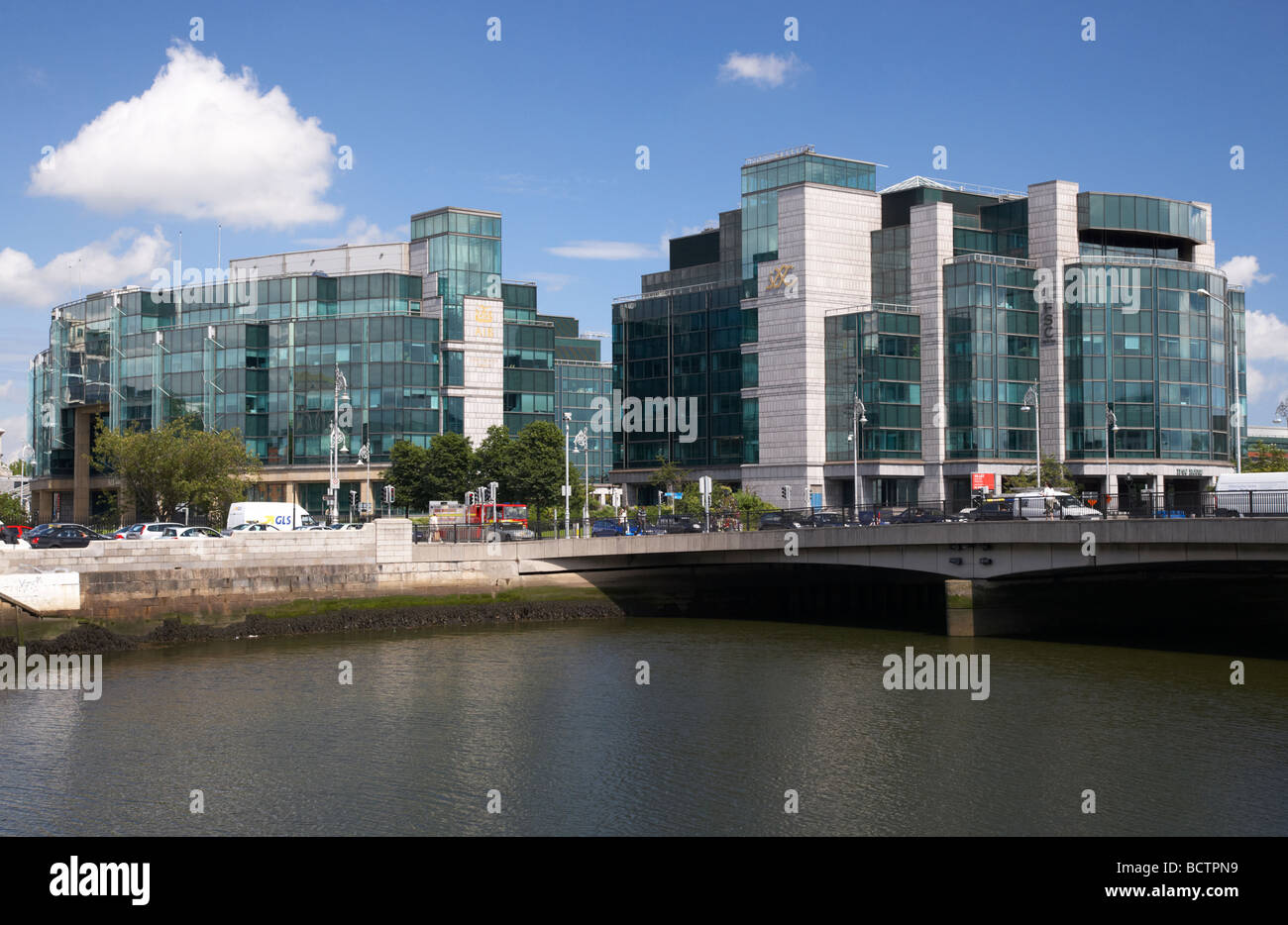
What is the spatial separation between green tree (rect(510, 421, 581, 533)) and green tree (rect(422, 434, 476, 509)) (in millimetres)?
4182

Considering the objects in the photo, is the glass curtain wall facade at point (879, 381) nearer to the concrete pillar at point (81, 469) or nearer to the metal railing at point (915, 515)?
the metal railing at point (915, 515)

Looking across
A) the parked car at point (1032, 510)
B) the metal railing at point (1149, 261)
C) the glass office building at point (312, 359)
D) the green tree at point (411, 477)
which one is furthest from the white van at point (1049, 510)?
the glass office building at point (312, 359)

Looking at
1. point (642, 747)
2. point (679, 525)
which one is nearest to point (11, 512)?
point (679, 525)

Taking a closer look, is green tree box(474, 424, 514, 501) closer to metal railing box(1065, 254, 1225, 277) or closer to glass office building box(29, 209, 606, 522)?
glass office building box(29, 209, 606, 522)

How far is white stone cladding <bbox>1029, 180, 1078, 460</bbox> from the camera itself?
331 ft

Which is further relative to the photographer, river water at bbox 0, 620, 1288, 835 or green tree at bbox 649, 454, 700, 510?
green tree at bbox 649, 454, 700, 510

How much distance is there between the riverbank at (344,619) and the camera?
46.1 metres

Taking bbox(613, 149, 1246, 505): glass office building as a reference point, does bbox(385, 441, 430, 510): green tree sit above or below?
below

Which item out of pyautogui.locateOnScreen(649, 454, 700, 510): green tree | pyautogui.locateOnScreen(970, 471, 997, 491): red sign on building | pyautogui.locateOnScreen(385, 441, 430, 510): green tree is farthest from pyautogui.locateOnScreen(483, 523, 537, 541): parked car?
pyautogui.locateOnScreen(649, 454, 700, 510): green tree

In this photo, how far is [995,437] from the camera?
10106 cm

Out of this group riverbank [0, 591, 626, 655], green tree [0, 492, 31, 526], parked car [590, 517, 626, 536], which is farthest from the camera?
green tree [0, 492, 31, 526]

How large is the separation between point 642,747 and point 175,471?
60279 millimetres

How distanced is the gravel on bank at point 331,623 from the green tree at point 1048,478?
4713 centimetres

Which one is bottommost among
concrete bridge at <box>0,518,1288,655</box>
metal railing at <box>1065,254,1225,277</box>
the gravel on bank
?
the gravel on bank
